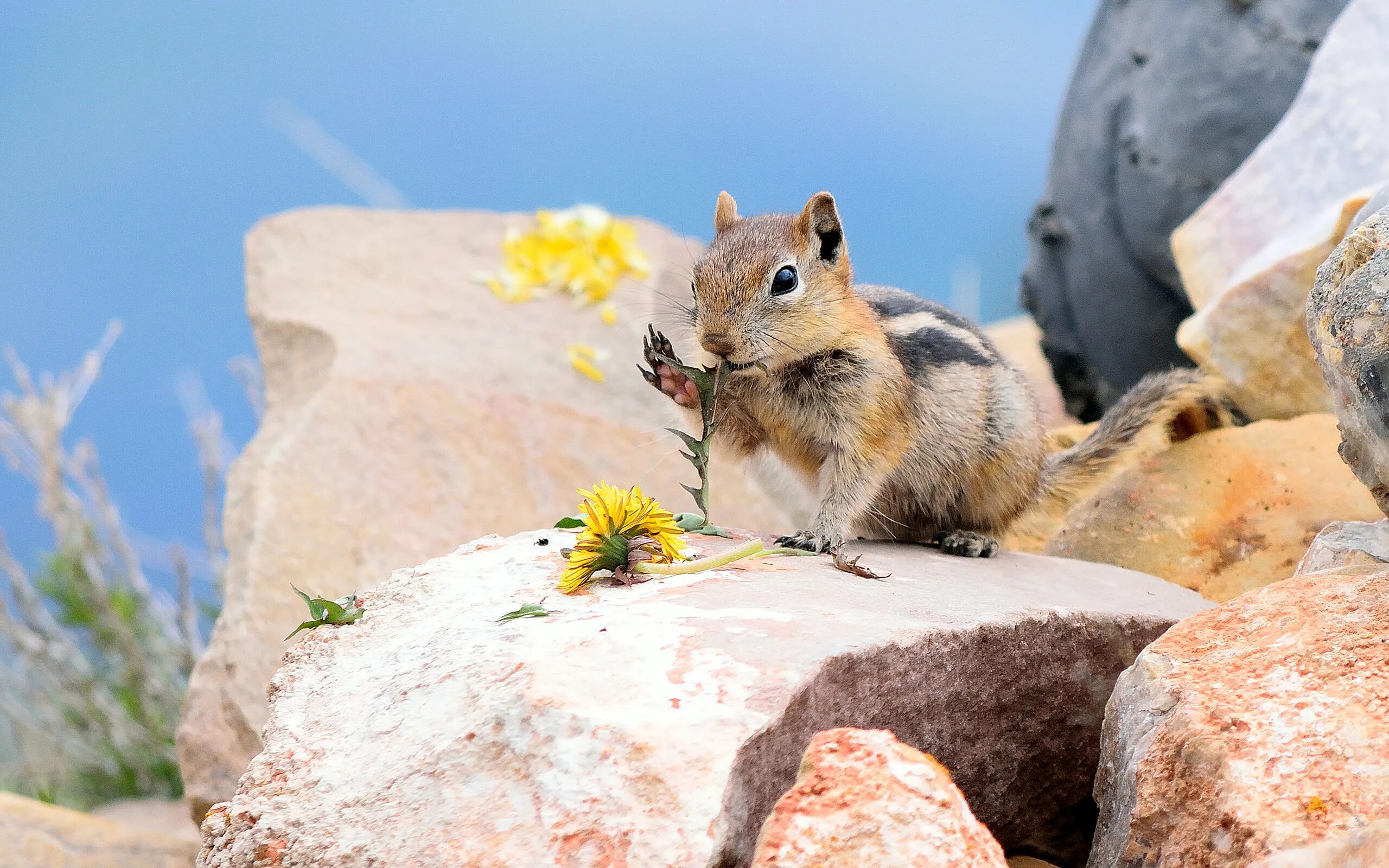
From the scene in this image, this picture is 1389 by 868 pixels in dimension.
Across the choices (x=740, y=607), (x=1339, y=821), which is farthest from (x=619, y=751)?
(x=1339, y=821)

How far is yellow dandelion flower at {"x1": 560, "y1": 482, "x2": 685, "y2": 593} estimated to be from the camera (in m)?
2.63

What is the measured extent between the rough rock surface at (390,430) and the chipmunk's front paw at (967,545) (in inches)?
40.0

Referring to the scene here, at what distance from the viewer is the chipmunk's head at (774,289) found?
349 centimetres

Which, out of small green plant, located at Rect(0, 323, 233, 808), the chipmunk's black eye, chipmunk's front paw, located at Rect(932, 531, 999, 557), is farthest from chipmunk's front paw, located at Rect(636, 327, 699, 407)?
small green plant, located at Rect(0, 323, 233, 808)

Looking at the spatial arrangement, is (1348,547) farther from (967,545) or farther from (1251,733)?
(967,545)

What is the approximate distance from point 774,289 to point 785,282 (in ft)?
0.15

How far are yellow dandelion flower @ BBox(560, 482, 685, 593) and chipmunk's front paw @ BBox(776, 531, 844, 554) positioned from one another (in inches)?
28.3

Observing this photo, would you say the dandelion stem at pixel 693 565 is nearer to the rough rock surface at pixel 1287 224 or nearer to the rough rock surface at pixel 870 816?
the rough rock surface at pixel 870 816

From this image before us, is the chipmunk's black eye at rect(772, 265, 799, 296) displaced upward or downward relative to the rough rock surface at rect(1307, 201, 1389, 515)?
upward

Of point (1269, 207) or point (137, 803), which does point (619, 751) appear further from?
point (137, 803)

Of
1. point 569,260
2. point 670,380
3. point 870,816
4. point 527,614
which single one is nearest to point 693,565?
point 527,614

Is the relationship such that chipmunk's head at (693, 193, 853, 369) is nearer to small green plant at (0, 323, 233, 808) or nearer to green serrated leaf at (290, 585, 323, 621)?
green serrated leaf at (290, 585, 323, 621)

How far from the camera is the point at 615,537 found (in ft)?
8.66

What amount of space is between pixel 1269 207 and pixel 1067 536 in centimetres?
155
